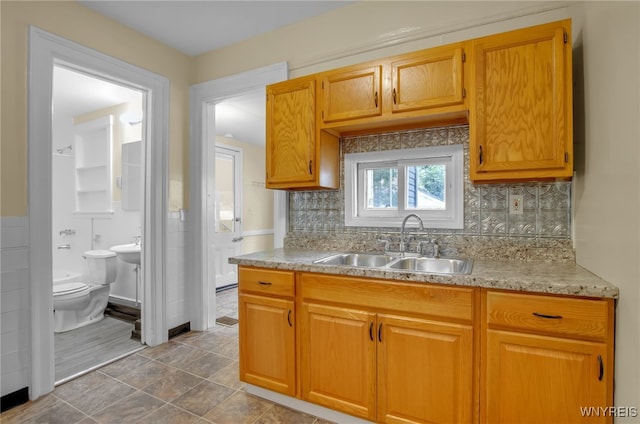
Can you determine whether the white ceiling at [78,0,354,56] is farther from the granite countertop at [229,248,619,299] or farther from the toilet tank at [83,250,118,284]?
the toilet tank at [83,250,118,284]

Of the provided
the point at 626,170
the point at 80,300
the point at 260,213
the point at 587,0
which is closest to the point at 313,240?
the point at 626,170

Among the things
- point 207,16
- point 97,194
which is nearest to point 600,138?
point 207,16

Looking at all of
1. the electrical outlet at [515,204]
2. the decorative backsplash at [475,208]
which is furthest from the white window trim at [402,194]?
the electrical outlet at [515,204]

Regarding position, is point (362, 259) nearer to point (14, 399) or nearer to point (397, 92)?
point (397, 92)

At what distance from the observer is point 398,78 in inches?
72.5

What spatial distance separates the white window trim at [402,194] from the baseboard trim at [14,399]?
2.27 meters

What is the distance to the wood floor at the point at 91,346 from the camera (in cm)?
237

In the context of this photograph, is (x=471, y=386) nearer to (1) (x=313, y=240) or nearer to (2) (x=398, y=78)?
(1) (x=313, y=240)

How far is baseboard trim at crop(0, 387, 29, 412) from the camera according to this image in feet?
5.95

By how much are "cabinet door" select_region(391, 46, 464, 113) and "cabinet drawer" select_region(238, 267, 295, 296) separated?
117 centimetres

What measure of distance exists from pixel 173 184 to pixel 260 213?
2.67m

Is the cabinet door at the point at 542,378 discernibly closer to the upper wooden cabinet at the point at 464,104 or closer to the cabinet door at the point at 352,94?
the upper wooden cabinet at the point at 464,104

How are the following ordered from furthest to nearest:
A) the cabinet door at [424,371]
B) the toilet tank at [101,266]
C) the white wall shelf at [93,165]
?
the white wall shelf at [93,165]
the toilet tank at [101,266]
the cabinet door at [424,371]

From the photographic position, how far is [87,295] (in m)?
3.15
